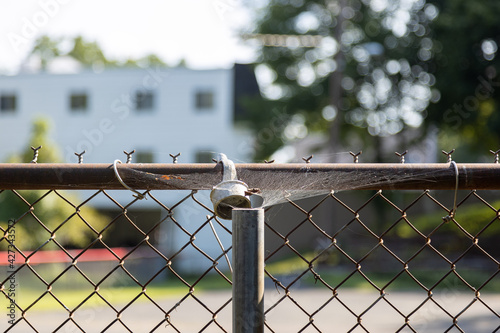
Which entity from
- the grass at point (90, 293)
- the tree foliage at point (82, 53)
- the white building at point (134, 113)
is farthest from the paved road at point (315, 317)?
the tree foliage at point (82, 53)

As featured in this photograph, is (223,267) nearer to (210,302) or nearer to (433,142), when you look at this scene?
(210,302)

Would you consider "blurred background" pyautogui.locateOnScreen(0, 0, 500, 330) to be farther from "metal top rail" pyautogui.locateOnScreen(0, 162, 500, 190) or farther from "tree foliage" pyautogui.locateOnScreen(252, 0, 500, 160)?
"metal top rail" pyautogui.locateOnScreen(0, 162, 500, 190)

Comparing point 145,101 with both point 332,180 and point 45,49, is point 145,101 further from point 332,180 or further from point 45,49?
point 332,180

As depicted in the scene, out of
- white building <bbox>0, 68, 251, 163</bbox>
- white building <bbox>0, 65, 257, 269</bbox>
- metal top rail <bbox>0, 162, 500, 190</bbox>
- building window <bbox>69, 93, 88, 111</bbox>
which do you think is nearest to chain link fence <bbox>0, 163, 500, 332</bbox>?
metal top rail <bbox>0, 162, 500, 190</bbox>

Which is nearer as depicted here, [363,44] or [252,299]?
[252,299]

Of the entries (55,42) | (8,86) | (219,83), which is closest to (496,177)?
(219,83)

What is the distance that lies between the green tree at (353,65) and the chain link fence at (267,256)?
3331mm

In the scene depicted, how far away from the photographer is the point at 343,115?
21.1 m

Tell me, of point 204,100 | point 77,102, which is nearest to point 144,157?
point 204,100

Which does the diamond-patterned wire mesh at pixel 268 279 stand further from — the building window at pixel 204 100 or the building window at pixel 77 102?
the building window at pixel 77 102

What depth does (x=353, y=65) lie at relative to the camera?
19938mm

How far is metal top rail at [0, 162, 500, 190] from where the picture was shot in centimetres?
143

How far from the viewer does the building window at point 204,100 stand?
72.2 ft

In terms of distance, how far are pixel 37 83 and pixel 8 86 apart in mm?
1349
